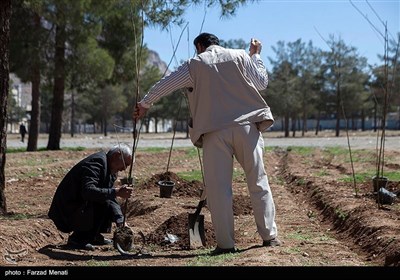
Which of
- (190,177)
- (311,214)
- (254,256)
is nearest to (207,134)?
(254,256)

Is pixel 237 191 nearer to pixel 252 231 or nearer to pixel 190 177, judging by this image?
pixel 190 177

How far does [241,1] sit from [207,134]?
5574mm

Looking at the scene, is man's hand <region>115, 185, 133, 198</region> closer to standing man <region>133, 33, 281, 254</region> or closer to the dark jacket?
the dark jacket

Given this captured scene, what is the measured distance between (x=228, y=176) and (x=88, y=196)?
4.72ft

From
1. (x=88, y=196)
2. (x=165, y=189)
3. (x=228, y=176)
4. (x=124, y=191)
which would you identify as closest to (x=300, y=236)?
(x=228, y=176)

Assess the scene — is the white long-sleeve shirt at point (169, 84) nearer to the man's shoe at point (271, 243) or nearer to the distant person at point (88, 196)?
the distant person at point (88, 196)

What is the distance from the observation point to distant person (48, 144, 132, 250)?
5.71 meters

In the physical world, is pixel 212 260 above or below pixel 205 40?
below

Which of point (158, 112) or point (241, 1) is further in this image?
point (158, 112)

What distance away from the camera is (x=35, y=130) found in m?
24.5

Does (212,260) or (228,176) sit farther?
(228,176)

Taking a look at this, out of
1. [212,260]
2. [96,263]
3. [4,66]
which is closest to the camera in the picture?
[212,260]

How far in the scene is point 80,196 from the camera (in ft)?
19.4

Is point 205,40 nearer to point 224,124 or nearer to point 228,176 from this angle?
point 224,124
